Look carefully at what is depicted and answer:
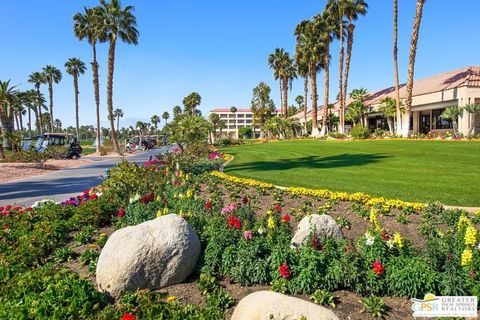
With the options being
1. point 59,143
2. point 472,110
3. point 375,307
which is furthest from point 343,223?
point 59,143

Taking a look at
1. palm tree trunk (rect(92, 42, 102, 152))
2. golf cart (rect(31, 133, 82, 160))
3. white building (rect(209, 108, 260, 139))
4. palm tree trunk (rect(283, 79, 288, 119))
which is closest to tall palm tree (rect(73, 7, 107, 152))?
palm tree trunk (rect(92, 42, 102, 152))

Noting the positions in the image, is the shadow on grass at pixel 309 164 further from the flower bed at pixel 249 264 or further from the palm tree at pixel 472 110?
the palm tree at pixel 472 110

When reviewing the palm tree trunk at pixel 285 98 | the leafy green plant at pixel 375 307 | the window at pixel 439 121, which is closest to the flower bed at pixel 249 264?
the leafy green plant at pixel 375 307

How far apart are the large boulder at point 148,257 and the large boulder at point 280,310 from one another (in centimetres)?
161

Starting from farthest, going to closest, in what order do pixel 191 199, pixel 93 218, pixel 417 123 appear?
pixel 417 123
pixel 191 199
pixel 93 218

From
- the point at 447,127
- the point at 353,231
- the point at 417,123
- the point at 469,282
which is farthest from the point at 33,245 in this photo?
the point at 417,123

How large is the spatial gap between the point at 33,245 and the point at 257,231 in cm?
396

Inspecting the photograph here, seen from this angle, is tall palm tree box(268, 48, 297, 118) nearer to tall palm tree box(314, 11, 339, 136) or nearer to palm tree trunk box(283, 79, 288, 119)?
palm tree trunk box(283, 79, 288, 119)

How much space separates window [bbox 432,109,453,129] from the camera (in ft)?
117

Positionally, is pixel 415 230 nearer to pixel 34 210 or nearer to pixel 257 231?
pixel 257 231

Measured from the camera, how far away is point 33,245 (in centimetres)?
610

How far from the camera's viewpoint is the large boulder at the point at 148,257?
14.9 feet

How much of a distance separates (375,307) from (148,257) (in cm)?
286

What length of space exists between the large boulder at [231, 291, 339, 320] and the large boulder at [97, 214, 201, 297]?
1.61 m
